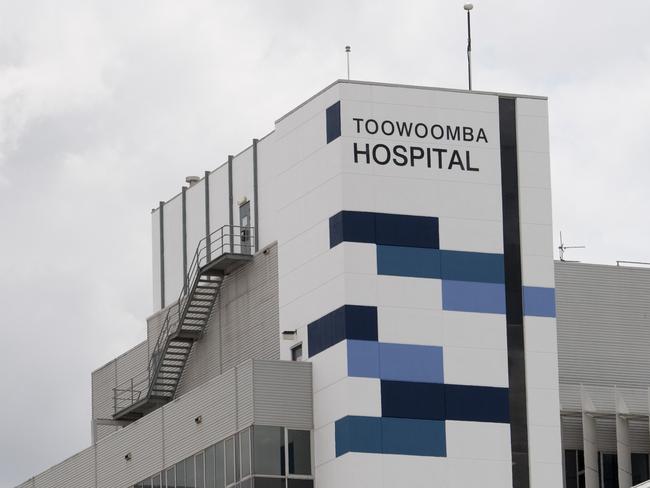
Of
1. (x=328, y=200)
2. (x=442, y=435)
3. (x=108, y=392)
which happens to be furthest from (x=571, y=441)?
(x=108, y=392)

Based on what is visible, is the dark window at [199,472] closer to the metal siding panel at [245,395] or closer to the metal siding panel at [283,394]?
the metal siding panel at [245,395]

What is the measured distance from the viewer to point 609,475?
10406 cm

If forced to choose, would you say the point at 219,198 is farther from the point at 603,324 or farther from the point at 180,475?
the point at 603,324

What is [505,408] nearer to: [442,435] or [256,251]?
[442,435]

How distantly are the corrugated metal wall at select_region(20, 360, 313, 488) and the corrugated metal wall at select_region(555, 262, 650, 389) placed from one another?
16967 mm

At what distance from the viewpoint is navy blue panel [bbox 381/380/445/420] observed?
94.4 meters

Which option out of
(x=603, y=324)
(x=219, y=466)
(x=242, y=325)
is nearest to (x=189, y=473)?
(x=219, y=466)

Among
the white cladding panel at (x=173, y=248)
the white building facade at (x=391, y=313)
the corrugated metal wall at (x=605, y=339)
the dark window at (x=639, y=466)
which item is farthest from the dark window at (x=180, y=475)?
the dark window at (x=639, y=466)

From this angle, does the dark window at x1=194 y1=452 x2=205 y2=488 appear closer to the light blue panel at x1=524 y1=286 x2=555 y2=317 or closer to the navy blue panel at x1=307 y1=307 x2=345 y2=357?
the navy blue panel at x1=307 y1=307 x2=345 y2=357

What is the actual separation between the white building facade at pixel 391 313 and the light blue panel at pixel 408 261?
0.06 m

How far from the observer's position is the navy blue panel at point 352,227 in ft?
314

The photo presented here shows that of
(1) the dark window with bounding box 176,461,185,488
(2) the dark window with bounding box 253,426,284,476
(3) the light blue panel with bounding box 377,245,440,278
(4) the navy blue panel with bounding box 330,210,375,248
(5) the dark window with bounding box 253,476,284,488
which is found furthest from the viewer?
(1) the dark window with bounding box 176,461,185,488

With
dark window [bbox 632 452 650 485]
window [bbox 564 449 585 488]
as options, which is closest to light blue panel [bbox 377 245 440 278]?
window [bbox 564 449 585 488]

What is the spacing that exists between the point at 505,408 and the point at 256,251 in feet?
48.6
